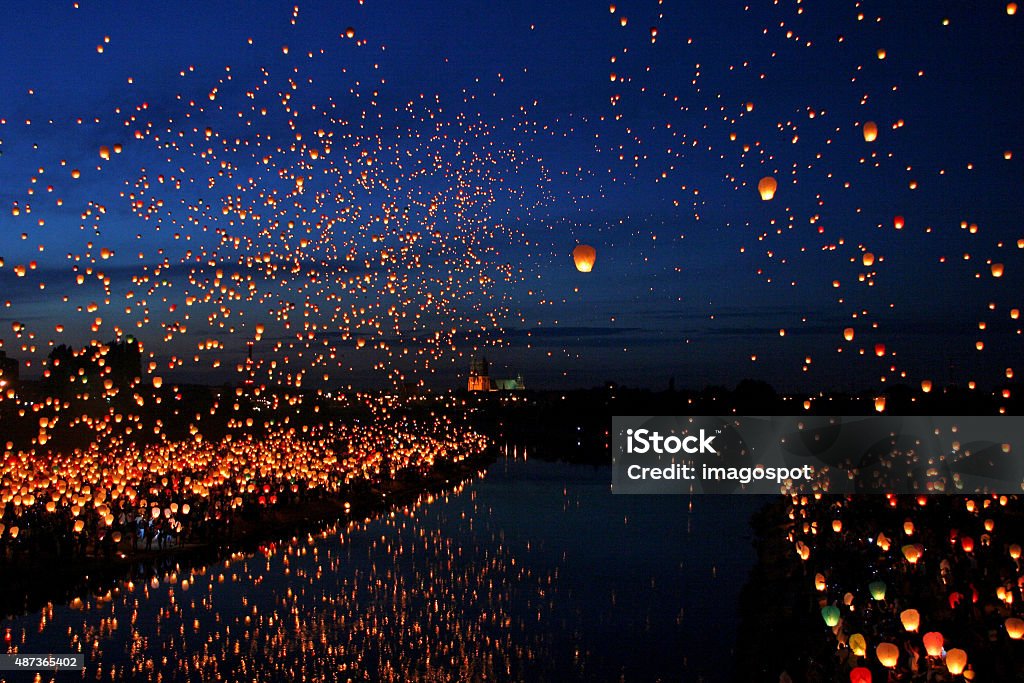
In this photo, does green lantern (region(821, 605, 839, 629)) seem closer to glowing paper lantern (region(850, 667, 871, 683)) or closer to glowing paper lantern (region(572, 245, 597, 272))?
glowing paper lantern (region(850, 667, 871, 683))

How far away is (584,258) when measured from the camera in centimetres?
1080

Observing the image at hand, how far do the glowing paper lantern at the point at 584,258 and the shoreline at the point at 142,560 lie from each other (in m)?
10.8

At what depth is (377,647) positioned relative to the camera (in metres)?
14.2

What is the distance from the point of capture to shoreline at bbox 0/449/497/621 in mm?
16531

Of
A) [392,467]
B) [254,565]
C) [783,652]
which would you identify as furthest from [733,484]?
[783,652]

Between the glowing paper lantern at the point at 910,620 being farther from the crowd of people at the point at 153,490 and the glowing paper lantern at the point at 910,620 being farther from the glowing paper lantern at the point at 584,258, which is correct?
the crowd of people at the point at 153,490

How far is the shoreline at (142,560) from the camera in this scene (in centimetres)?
1653

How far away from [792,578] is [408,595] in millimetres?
7213

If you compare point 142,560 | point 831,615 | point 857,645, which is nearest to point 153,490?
point 142,560

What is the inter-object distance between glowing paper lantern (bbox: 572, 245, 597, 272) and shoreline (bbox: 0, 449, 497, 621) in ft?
35.6

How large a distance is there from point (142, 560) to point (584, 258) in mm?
13694

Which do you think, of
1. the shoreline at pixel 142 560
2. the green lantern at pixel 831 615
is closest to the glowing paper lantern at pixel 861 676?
the green lantern at pixel 831 615

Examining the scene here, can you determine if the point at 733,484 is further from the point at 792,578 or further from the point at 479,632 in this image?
the point at 479,632

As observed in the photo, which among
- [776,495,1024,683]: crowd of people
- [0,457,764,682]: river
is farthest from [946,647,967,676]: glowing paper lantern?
[0,457,764,682]: river
